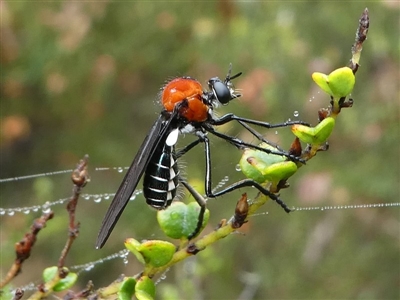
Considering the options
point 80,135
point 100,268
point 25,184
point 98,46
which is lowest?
point 100,268

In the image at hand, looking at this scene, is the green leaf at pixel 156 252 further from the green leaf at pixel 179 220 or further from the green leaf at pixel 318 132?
the green leaf at pixel 318 132

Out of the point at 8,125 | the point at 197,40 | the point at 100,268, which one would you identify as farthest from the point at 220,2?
the point at 100,268

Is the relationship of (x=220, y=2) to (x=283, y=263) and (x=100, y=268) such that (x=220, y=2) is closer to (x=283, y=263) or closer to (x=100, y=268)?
(x=283, y=263)

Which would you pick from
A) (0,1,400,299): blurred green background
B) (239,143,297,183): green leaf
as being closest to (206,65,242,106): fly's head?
(239,143,297,183): green leaf

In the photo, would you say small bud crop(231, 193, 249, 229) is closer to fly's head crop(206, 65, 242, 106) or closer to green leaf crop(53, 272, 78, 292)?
green leaf crop(53, 272, 78, 292)

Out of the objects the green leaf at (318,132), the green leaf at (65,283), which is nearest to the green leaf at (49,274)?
the green leaf at (65,283)

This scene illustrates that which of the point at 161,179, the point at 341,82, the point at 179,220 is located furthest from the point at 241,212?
the point at 161,179
